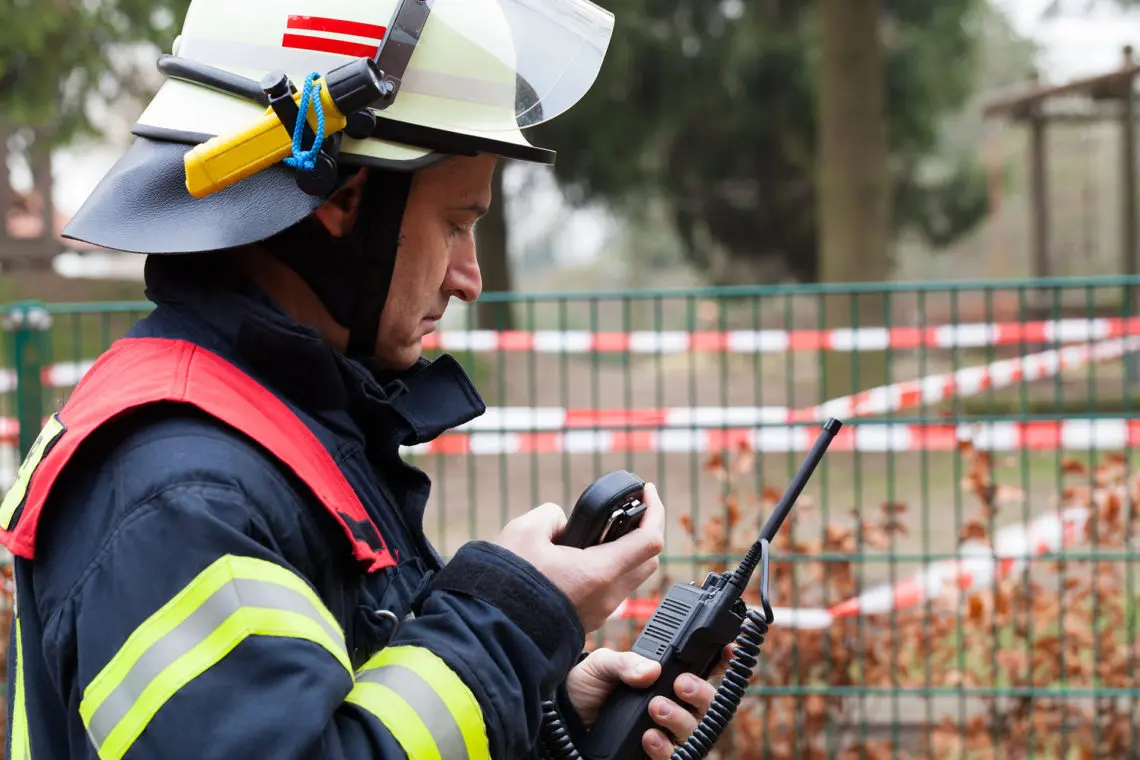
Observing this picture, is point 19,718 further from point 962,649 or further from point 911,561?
point 962,649

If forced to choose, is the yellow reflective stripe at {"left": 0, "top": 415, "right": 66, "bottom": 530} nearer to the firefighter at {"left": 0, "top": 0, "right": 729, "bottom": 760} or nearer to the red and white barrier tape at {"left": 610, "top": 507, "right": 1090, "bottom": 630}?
the firefighter at {"left": 0, "top": 0, "right": 729, "bottom": 760}

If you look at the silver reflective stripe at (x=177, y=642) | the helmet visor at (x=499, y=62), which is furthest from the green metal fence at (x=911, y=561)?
the silver reflective stripe at (x=177, y=642)

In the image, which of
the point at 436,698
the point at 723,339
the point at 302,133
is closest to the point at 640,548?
the point at 436,698

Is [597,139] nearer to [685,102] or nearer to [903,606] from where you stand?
[685,102]

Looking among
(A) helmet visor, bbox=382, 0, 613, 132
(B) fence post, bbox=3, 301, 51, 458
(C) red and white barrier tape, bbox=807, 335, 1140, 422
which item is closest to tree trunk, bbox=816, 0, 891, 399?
(C) red and white barrier tape, bbox=807, 335, 1140, 422

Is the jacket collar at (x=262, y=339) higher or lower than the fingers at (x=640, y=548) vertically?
higher

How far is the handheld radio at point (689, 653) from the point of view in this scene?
161 cm

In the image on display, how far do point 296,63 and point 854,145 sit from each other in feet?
33.2

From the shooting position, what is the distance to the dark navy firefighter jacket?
112 centimetres

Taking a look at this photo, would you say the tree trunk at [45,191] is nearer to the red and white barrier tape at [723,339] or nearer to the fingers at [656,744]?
the red and white barrier tape at [723,339]

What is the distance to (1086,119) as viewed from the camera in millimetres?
16047

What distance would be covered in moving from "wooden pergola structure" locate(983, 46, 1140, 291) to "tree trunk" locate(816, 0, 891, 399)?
3.50 m

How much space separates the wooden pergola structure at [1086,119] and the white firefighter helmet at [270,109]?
12.9 meters

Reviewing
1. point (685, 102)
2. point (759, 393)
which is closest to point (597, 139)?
point (685, 102)
